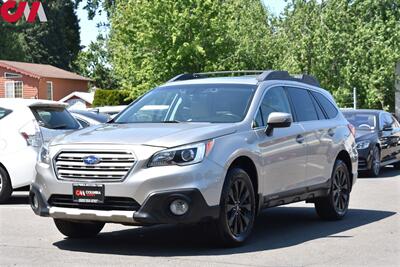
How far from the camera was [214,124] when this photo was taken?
7918 millimetres

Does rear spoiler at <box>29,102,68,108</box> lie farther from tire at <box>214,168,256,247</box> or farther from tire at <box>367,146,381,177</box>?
tire at <box>367,146,381,177</box>

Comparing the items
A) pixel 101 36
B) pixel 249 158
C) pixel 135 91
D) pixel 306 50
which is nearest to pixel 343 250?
pixel 249 158

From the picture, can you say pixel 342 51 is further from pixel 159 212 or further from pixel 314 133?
pixel 159 212

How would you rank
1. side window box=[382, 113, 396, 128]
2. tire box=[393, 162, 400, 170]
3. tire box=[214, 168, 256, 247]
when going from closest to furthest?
1. tire box=[214, 168, 256, 247]
2. side window box=[382, 113, 396, 128]
3. tire box=[393, 162, 400, 170]

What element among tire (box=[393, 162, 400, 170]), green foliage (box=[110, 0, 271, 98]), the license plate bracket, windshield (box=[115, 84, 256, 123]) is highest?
green foliage (box=[110, 0, 271, 98])

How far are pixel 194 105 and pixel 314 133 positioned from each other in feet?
5.89

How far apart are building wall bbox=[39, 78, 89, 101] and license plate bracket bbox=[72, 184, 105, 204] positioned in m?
55.3

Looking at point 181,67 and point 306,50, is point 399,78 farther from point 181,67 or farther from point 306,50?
point 181,67

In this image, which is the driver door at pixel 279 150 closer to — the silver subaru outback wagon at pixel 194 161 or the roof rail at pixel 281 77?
the silver subaru outback wagon at pixel 194 161

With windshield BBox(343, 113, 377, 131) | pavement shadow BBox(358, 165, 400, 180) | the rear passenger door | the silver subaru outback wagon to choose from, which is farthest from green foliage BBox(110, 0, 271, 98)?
the silver subaru outback wagon

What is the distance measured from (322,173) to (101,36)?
60666 millimetres

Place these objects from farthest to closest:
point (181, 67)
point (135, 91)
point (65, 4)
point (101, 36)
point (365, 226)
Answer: point (65, 4) < point (101, 36) < point (135, 91) < point (181, 67) < point (365, 226)

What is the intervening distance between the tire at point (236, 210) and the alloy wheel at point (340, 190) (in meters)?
2.41

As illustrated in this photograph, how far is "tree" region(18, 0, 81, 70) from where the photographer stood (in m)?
85.6
